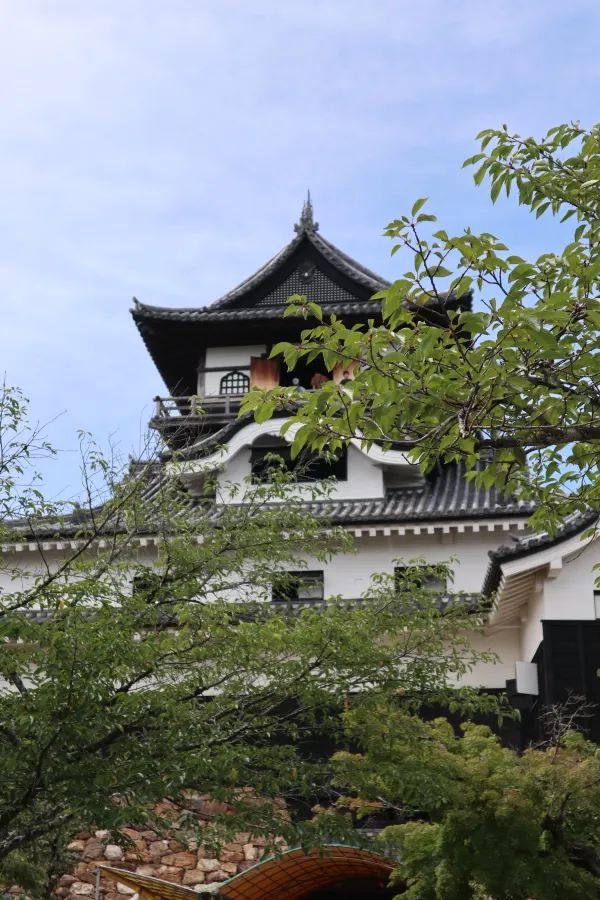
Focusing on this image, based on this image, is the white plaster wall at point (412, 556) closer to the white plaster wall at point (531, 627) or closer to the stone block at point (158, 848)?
the white plaster wall at point (531, 627)

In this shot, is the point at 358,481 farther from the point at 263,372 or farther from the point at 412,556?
the point at 263,372

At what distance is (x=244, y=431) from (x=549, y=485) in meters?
14.7

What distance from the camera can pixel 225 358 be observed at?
27906 mm

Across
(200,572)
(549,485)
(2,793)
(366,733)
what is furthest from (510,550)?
(2,793)

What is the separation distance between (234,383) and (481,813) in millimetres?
17147

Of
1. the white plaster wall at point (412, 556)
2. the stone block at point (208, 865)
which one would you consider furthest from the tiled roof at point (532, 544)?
the stone block at point (208, 865)

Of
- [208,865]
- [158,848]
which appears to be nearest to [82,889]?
[158,848]

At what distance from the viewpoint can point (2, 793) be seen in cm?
965

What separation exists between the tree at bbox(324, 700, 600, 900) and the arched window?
15.8 m

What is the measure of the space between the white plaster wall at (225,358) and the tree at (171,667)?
14890mm

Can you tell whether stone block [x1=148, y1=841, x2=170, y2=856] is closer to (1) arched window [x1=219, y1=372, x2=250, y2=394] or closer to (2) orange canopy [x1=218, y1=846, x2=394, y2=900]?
(2) orange canopy [x1=218, y1=846, x2=394, y2=900]

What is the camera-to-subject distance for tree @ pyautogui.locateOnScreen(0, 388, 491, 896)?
9.08m

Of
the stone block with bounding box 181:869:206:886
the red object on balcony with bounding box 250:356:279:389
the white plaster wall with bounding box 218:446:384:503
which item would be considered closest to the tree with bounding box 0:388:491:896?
the stone block with bounding box 181:869:206:886

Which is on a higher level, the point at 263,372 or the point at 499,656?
the point at 263,372
